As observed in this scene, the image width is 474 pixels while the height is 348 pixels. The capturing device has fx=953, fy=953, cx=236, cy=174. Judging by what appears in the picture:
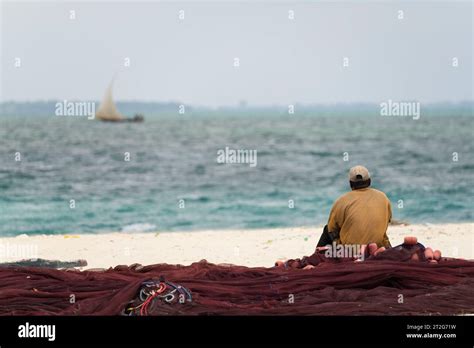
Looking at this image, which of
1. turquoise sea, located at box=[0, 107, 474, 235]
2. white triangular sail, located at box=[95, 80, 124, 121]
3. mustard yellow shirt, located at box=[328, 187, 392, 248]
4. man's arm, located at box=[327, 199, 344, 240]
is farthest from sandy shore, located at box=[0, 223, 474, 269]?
white triangular sail, located at box=[95, 80, 124, 121]

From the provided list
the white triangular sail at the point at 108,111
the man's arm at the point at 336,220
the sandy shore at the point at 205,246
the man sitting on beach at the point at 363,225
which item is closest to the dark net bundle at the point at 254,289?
the man sitting on beach at the point at 363,225

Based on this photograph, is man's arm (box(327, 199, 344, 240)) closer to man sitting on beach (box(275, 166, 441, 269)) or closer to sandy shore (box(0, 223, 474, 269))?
man sitting on beach (box(275, 166, 441, 269))

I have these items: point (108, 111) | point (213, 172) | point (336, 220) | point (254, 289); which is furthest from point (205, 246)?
point (108, 111)

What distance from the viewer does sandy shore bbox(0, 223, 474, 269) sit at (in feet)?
39.2

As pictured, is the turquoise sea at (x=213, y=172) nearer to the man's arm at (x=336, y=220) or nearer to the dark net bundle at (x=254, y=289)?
the man's arm at (x=336, y=220)

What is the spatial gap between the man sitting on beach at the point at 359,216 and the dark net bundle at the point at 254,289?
25 cm

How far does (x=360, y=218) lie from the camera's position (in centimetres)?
871

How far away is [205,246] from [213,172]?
2668 centimetres

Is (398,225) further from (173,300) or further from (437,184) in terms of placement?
(437,184)

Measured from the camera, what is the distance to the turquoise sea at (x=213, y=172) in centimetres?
2694

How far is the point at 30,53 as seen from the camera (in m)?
55.5

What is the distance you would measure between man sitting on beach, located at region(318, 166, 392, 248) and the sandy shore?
2.34 metres
